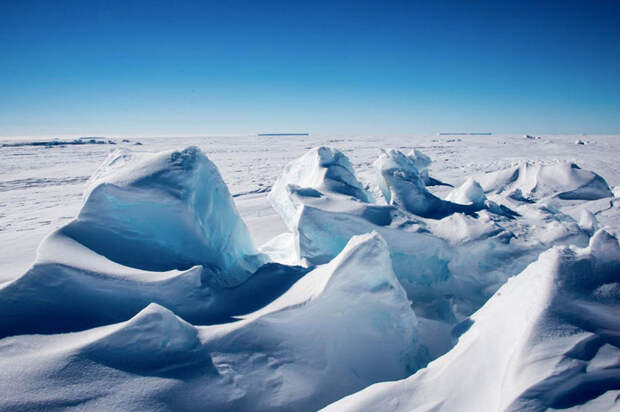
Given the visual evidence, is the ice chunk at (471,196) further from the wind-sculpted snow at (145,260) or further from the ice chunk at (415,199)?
the wind-sculpted snow at (145,260)

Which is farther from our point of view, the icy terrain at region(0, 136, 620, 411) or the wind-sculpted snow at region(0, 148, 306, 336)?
the wind-sculpted snow at region(0, 148, 306, 336)

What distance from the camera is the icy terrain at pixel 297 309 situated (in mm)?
1508

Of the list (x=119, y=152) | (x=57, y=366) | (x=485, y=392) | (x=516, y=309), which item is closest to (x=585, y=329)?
(x=516, y=309)

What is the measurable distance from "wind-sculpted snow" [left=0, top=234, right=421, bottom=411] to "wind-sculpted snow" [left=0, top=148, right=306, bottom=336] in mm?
201

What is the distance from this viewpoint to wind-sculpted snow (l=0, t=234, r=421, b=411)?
5.03ft

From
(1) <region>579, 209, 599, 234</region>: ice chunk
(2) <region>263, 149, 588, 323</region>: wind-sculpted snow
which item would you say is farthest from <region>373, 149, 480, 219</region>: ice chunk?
(1) <region>579, 209, 599, 234</region>: ice chunk

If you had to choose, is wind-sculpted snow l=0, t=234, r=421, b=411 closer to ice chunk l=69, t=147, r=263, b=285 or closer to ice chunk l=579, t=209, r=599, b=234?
ice chunk l=69, t=147, r=263, b=285

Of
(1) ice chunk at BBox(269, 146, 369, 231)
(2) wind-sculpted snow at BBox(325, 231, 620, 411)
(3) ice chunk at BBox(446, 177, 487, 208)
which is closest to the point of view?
(2) wind-sculpted snow at BBox(325, 231, 620, 411)

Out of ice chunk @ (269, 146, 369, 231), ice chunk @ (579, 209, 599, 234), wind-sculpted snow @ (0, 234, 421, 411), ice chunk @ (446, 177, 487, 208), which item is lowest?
wind-sculpted snow @ (0, 234, 421, 411)

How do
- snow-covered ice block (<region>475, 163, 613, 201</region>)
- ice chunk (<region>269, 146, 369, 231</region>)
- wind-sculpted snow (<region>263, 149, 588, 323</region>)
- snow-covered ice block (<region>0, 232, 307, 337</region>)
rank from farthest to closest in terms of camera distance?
snow-covered ice block (<region>475, 163, 613, 201</region>)
ice chunk (<region>269, 146, 369, 231</region>)
wind-sculpted snow (<region>263, 149, 588, 323</region>)
snow-covered ice block (<region>0, 232, 307, 337</region>)

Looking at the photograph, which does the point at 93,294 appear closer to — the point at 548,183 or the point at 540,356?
the point at 540,356

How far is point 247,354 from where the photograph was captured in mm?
1836

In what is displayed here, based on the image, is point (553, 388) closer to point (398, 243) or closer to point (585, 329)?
point (585, 329)

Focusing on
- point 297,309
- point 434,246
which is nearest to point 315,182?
point 434,246
